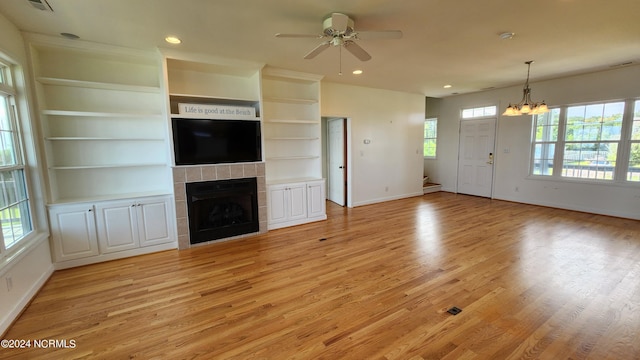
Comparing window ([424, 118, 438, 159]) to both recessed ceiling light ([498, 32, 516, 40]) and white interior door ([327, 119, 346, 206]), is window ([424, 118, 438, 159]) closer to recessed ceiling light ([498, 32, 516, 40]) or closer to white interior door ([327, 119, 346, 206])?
white interior door ([327, 119, 346, 206])

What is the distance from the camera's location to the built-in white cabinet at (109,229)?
3.25m

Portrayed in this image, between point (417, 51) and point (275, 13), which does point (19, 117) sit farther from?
point (417, 51)

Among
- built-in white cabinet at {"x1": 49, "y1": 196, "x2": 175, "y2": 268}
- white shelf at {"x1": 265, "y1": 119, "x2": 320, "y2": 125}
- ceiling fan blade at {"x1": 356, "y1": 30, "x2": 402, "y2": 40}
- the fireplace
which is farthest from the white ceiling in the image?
built-in white cabinet at {"x1": 49, "y1": 196, "x2": 175, "y2": 268}

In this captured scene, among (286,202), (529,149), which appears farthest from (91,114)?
(529,149)

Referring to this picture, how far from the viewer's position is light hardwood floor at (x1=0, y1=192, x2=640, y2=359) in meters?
1.98

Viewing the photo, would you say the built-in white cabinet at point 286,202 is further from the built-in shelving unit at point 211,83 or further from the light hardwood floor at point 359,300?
the built-in shelving unit at point 211,83

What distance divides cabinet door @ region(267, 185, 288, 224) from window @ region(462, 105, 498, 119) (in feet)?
18.3

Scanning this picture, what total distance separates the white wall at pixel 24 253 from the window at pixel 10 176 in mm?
84

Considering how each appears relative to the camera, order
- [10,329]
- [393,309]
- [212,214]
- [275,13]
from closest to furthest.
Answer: [10,329] → [393,309] → [275,13] → [212,214]

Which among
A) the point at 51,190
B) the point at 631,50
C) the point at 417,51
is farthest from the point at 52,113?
the point at 631,50

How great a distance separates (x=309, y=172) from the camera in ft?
17.9

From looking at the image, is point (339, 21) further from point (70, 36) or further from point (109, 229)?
point (109, 229)

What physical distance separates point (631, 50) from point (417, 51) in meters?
3.03

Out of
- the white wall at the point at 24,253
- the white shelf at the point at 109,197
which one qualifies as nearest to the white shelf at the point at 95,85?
the white wall at the point at 24,253
